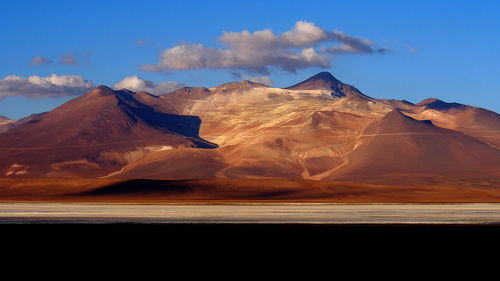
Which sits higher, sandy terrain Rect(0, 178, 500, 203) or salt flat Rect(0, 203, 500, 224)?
sandy terrain Rect(0, 178, 500, 203)

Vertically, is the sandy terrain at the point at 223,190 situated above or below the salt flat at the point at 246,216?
above

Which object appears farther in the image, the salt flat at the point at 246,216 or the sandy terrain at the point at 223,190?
the sandy terrain at the point at 223,190

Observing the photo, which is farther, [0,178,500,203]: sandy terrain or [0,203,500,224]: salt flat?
[0,178,500,203]: sandy terrain

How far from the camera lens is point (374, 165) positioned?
19138 centimetres

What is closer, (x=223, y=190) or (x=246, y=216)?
(x=246, y=216)

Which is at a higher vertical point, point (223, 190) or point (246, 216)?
point (223, 190)
